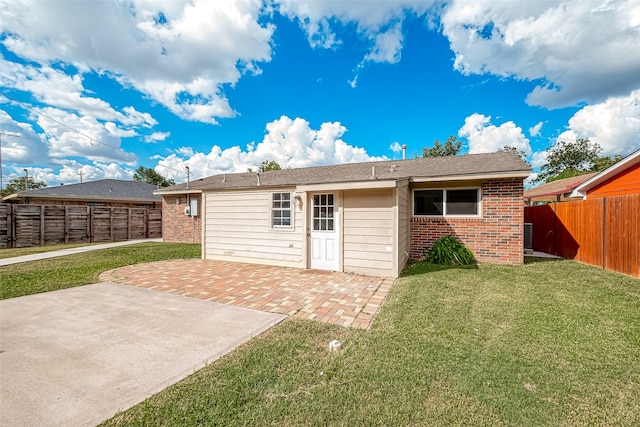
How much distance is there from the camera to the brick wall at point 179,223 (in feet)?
46.1

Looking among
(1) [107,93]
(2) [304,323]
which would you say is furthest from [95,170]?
(2) [304,323]

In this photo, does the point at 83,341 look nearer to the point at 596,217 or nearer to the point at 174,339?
the point at 174,339

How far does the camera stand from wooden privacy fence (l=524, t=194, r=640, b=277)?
6.00m

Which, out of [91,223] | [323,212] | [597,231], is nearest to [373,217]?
[323,212]

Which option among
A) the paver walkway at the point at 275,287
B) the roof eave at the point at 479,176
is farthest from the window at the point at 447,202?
the paver walkway at the point at 275,287

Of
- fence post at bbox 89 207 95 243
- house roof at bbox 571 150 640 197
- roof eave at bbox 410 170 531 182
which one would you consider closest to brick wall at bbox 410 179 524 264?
roof eave at bbox 410 170 531 182

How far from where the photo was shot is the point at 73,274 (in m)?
6.60

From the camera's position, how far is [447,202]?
8281 mm

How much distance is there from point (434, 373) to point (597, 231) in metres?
8.28

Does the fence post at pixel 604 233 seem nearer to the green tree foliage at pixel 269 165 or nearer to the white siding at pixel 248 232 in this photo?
the white siding at pixel 248 232

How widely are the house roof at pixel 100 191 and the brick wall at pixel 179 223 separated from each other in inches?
243

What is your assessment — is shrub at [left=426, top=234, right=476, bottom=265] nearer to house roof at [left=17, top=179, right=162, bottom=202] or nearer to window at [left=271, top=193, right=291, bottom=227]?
window at [left=271, top=193, right=291, bottom=227]

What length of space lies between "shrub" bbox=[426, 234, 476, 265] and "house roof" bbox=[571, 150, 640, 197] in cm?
625

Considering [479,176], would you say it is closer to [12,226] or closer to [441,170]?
[441,170]
